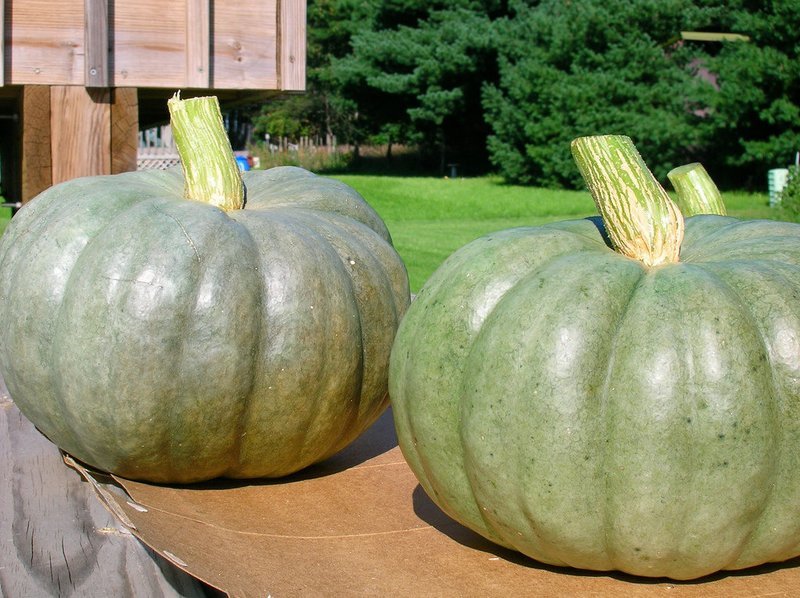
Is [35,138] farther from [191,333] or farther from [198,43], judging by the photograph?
[191,333]

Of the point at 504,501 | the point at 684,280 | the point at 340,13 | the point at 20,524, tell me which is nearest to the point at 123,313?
the point at 20,524

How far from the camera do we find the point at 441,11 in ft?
99.1

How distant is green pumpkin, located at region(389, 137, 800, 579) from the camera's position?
6.34 ft

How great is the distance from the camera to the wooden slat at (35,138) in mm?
4293

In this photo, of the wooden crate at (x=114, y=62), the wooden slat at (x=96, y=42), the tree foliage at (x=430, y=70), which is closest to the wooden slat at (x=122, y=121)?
the wooden crate at (x=114, y=62)

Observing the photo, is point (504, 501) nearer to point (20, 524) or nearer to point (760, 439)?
point (760, 439)

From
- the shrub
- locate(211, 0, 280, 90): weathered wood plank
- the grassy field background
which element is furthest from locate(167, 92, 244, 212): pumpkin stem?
the shrub

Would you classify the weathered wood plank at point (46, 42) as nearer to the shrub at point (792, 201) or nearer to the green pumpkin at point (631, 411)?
the green pumpkin at point (631, 411)

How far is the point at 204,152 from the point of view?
297cm

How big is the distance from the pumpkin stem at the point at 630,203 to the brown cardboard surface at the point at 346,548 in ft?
2.33

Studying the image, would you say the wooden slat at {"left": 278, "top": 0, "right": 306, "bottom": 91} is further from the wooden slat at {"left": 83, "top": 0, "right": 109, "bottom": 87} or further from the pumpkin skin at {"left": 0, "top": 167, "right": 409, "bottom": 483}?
the pumpkin skin at {"left": 0, "top": 167, "right": 409, "bottom": 483}

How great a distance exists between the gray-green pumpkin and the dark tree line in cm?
2160

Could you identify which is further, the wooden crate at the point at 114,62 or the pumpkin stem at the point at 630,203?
the wooden crate at the point at 114,62

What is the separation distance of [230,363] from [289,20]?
8.12 feet
